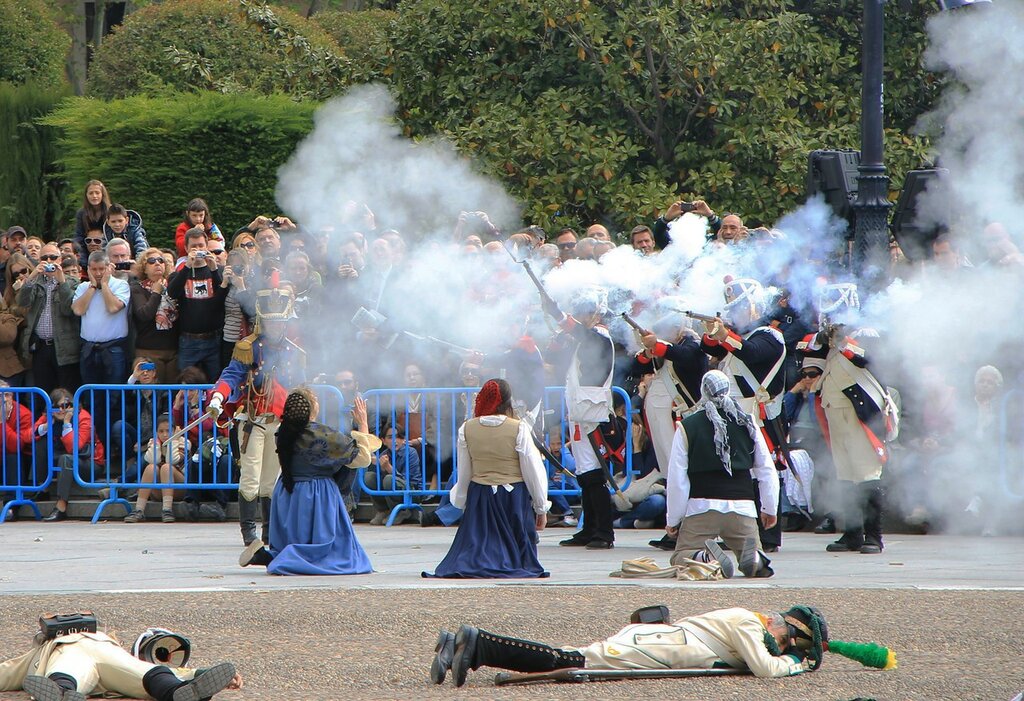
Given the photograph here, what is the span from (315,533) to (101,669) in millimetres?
3909

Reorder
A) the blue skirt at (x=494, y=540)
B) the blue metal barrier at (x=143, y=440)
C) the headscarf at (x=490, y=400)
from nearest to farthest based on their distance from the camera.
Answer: the blue skirt at (x=494, y=540), the headscarf at (x=490, y=400), the blue metal barrier at (x=143, y=440)

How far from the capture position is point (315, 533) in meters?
10.3

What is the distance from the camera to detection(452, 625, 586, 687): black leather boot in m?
6.55

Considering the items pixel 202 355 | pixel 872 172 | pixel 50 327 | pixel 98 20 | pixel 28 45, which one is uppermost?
pixel 98 20

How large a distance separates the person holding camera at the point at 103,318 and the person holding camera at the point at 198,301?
0.49 meters

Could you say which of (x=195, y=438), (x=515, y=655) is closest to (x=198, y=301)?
(x=195, y=438)

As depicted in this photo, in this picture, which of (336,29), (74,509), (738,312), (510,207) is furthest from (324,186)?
(336,29)

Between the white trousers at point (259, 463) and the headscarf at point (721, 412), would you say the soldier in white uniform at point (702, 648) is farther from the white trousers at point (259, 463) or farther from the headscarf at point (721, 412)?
the white trousers at point (259, 463)

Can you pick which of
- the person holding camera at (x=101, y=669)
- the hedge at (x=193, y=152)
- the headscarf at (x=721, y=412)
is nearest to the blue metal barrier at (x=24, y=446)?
the hedge at (x=193, y=152)

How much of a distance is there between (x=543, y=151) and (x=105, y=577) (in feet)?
26.2

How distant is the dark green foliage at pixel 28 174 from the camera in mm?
20781

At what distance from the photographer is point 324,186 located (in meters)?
15.1

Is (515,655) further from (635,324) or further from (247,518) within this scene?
(635,324)

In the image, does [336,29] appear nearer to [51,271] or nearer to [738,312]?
[51,271]
